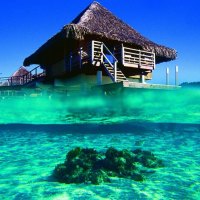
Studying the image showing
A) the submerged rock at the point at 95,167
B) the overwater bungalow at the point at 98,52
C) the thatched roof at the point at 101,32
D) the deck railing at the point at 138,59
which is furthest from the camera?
the deck railing at the point at 138,59

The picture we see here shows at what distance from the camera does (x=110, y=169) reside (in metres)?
7.10

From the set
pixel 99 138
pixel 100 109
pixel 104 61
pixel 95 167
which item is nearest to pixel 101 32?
pixel 104 61

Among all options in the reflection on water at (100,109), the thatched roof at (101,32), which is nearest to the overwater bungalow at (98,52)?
the thatched roof at (101,32)

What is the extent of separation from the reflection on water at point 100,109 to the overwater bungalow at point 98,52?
128 centimetres

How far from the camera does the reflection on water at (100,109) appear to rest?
52.2 ft

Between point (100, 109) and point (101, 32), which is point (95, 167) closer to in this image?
point (101, 32)

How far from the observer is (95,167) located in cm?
729

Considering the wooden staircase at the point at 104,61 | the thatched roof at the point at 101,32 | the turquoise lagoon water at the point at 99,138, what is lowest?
the turquoise lagoon water at the point at 99,138

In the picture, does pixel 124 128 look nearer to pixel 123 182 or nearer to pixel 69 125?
pixel 69 125

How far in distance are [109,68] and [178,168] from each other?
7.09 meters

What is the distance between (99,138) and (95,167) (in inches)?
398

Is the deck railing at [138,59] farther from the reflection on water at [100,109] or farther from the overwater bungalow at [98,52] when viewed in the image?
the reflection on water at [100,109]

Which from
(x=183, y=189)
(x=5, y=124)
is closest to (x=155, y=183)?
(x=183, y=189)

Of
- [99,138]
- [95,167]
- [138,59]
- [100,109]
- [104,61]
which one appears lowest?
[99,138]
